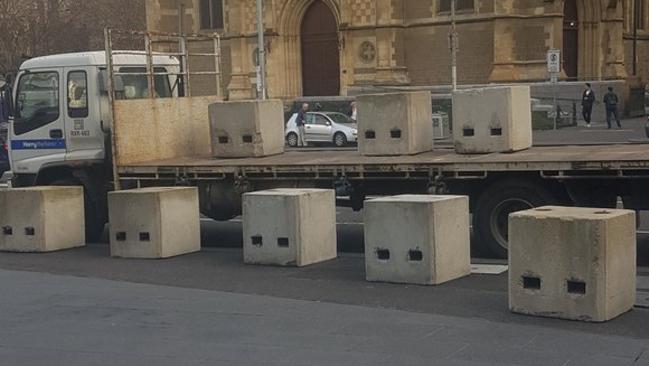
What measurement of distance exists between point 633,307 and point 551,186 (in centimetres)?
323

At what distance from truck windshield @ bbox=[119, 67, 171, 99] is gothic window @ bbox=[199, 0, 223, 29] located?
35.5m

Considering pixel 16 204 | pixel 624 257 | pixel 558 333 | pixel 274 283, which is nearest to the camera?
pixel 558 333

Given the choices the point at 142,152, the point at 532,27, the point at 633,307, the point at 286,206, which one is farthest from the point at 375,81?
the point at 633,307

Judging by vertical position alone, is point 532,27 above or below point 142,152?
above

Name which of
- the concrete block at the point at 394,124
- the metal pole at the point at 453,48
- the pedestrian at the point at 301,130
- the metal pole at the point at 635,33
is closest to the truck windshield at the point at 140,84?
the concrete block at the point at 394,124

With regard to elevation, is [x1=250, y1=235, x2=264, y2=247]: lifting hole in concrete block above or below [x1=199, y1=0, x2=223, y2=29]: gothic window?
below

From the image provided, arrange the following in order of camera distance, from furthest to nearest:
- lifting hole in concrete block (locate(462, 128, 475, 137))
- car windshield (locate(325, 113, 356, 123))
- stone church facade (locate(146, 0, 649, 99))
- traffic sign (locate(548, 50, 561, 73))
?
stone church facade (locate(146, 0, 649, 99)), car windshield (locate(325, 113, 356, 123)), traffic sign (locate(548, 50, 561, 73)), lifting hole in concrete block (locate(462, 128, 475, 137))

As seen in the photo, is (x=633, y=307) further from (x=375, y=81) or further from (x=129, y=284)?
(x=375, y=81)

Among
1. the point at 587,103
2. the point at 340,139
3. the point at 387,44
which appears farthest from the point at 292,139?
the point at 587,103

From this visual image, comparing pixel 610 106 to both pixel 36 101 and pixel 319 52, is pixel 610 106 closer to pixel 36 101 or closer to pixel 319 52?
pixel 319 52

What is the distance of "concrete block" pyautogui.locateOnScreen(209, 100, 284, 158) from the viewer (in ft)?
51.4

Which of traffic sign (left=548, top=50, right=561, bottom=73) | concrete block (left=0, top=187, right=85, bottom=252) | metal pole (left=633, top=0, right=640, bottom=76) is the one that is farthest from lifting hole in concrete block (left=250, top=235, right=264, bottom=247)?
metal pole (left=633, top=0, right=640, bottom=76)

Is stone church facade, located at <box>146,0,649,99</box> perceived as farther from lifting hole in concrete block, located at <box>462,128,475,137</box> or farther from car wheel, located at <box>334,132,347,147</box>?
lifting hole in concrete block, located at <box>462,128,475,137</box>

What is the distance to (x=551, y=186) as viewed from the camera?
1288cm
